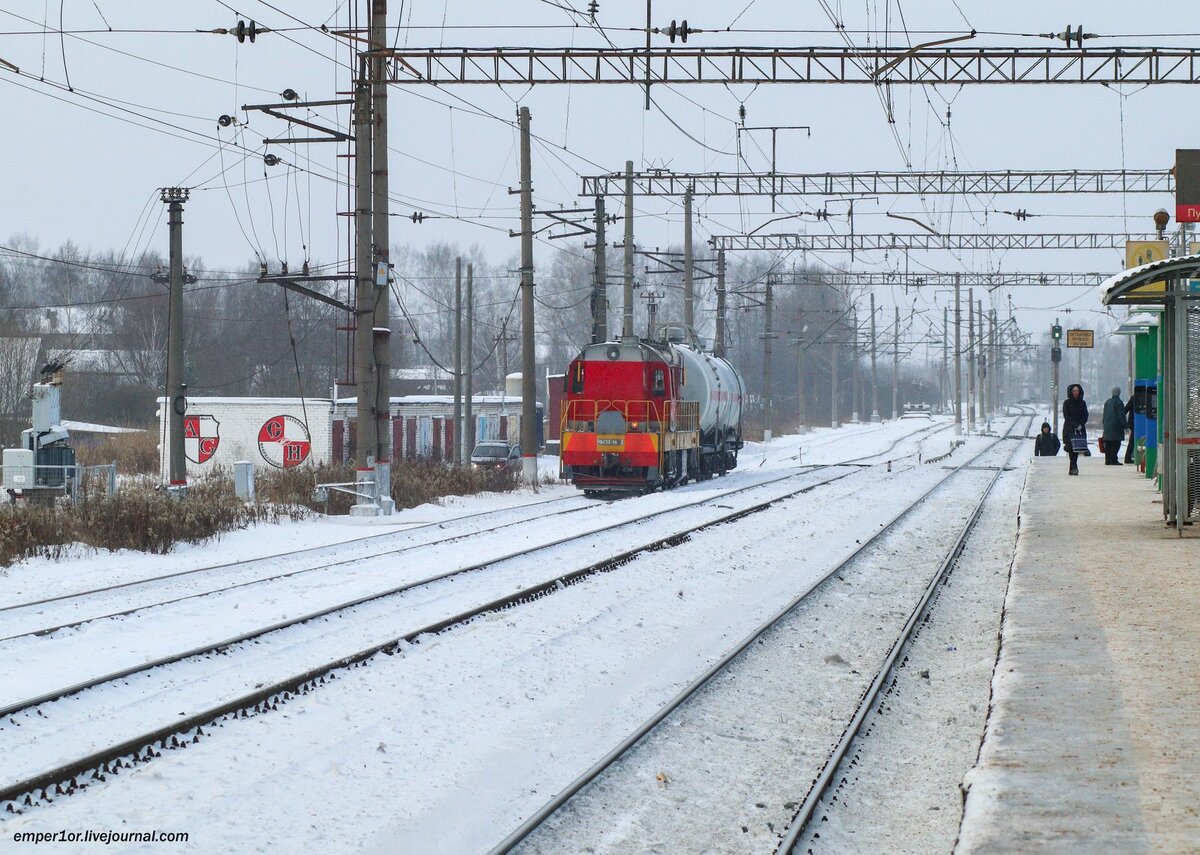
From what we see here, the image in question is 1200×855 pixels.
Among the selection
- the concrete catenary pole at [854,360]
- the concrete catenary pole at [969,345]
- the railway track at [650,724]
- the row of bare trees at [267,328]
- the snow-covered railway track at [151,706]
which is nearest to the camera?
the railway track at [650,724]

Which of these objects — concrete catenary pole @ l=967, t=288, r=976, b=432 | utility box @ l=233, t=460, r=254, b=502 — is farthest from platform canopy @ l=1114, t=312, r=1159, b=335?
concrete catenary pole @ l=967, t=288, r=976, b=432

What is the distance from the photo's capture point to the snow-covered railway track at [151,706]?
703 centimetres

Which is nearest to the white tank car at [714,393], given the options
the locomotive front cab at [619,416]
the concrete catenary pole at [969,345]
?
the locomotive front cab at [619,416]

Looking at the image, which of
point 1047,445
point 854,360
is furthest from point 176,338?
point 854,360

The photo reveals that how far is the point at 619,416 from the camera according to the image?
2883 cm

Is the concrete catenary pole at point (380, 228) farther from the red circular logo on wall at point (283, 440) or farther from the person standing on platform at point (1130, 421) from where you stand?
the red circular logo on wall at point (283, 440)

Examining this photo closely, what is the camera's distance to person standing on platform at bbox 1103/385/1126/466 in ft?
107

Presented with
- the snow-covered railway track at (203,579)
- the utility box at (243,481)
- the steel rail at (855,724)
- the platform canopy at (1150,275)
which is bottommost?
the steel rail at (855,724)

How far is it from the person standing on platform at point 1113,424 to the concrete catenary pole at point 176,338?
2101cm

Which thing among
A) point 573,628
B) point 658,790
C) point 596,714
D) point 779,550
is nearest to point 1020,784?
point 658,790

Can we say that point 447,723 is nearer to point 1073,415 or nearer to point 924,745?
point 924,745

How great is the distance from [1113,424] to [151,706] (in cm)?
2984

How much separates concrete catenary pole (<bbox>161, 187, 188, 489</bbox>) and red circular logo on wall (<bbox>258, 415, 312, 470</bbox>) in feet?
48.2

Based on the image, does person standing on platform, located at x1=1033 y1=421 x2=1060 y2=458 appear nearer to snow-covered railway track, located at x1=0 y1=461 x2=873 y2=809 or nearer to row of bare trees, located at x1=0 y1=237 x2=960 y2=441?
row of bare trees, located at x1=0 y1=237 x2=960 y2=441
